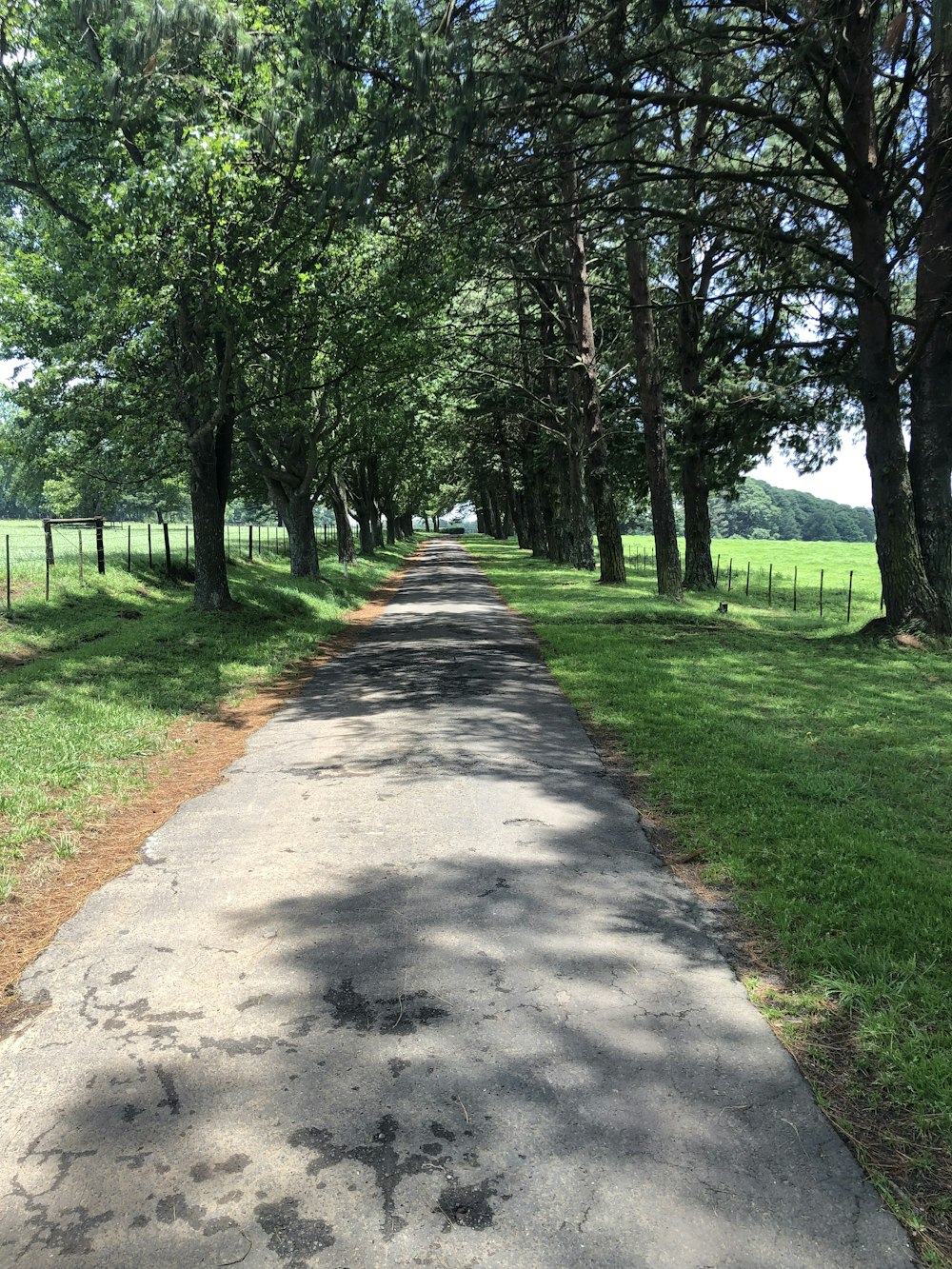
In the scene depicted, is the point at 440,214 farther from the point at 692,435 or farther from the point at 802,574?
the point at 802,574

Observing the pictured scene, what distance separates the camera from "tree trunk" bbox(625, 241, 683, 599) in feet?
57.7

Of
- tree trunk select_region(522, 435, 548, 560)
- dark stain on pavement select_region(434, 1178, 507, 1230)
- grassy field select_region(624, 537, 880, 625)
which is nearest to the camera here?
dark stain on pavement select_region(434, 1178, 507, 1230)

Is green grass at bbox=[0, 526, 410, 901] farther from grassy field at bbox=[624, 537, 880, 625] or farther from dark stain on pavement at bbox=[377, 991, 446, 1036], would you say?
grassy field at bbox=[624, 537, 880, 625]

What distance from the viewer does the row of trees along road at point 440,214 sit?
24.6ft

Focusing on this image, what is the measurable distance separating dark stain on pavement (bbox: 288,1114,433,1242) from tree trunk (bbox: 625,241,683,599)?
659 inches

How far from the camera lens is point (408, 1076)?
9.49 ft

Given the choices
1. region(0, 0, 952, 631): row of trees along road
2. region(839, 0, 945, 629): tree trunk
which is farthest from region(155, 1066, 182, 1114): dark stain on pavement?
region(839, 0, 945, 629): tree trunk

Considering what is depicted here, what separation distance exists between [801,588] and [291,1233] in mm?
33216

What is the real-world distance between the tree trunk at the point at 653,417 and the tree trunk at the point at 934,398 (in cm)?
578

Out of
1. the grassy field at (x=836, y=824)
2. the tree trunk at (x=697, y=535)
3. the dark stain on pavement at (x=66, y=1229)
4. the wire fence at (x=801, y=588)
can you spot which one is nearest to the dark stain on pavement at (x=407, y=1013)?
the dark stain on pavement at (x=66, y=1229)

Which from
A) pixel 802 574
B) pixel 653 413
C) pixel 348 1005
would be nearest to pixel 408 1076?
pixel 348 1005

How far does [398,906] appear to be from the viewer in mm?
4195

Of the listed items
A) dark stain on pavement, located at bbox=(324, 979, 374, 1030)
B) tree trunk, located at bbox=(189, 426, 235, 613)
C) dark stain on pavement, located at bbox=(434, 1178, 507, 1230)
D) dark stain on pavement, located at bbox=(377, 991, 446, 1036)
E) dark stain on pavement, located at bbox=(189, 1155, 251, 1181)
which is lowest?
dark stain on pavement, located at bbox=(434, 1178, 507, 1230)

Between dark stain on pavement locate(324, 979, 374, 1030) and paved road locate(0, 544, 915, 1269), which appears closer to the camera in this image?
paved road locate(0, 544, 915, 1269)
